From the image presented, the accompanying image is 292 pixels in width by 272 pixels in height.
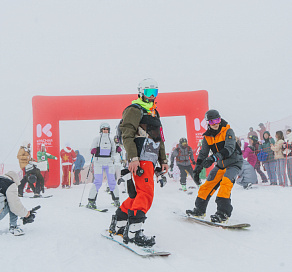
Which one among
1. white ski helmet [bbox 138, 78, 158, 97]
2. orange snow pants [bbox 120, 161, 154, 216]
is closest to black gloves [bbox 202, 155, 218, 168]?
orange snow pants [bbox 120, 161, 154, 216]

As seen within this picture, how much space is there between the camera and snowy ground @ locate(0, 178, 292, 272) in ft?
7.35

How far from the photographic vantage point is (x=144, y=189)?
270 centimetres

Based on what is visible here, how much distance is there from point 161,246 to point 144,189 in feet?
1.97

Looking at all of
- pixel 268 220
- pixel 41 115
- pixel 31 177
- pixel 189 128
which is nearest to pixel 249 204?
pixel 268 220

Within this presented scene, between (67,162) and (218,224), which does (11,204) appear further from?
(67,162)

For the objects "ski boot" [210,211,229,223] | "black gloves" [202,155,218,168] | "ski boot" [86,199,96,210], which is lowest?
"ski boot" [86,199,96,210]

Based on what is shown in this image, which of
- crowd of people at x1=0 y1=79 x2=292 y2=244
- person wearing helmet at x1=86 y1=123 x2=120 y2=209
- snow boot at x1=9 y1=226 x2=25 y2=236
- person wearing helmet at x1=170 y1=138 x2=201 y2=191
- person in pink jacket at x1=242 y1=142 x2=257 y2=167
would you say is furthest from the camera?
person in pink jacket at x1=242 y1=142 x2=257 y2=167

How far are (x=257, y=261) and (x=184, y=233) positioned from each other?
1.05 meters

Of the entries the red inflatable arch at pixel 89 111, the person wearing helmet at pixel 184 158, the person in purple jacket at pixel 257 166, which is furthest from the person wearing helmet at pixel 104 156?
the red inflatable arch at pixel 89 111

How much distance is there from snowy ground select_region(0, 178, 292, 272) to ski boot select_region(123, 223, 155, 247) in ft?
0.36

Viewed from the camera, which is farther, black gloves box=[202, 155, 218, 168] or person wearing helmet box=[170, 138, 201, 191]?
person wearing helmet box=[170, 138, 201, 191]

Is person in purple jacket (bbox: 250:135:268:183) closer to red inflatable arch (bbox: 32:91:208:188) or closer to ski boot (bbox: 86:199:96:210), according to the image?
red inflatable arch (bbox: 32:91:208:188)

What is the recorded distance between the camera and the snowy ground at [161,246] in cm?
224

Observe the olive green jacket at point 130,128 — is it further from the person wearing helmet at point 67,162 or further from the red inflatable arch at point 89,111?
the red inflatable arch at point 89,111
